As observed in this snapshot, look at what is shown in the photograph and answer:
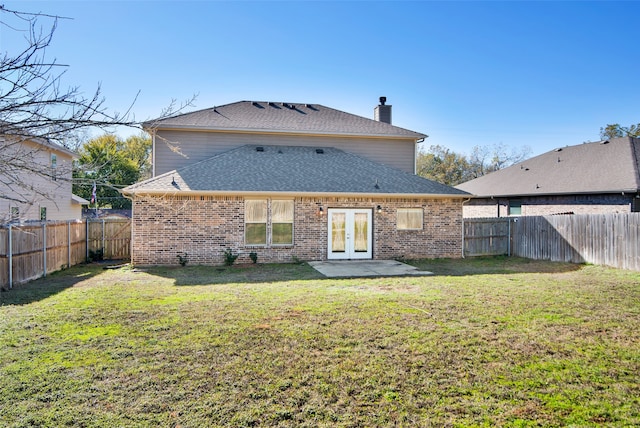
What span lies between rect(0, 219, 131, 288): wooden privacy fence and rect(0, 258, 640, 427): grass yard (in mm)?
807

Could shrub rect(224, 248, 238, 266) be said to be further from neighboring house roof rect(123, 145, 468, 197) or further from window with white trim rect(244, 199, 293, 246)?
neighboring house roof rect(123, 145, 468, 197)

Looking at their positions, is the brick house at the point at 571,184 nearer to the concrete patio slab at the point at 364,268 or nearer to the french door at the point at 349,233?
the french door at the point at 349,233

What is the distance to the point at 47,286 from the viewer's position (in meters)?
9.35

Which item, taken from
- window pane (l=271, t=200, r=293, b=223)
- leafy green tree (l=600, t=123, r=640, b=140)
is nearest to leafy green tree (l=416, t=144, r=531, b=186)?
leafy green tree (l=600, t=123, r=640, b=140)

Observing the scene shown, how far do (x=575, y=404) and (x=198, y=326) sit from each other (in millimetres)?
4858

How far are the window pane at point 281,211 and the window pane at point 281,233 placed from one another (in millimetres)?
172

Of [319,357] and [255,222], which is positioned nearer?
[319,357]

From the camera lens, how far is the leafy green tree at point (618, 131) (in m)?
37.2

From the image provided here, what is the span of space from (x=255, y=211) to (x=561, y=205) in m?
14.6

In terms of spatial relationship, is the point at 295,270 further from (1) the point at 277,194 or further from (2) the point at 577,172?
(2) the point at 577,172

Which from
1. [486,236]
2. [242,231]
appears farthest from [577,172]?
[242,231]

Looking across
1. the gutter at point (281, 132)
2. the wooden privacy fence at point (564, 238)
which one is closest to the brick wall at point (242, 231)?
the wooden privacy fence at point (564, 238)

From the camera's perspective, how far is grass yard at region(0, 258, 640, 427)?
11.4ft

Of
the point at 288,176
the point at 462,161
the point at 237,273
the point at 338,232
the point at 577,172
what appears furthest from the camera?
the point at 462,161
